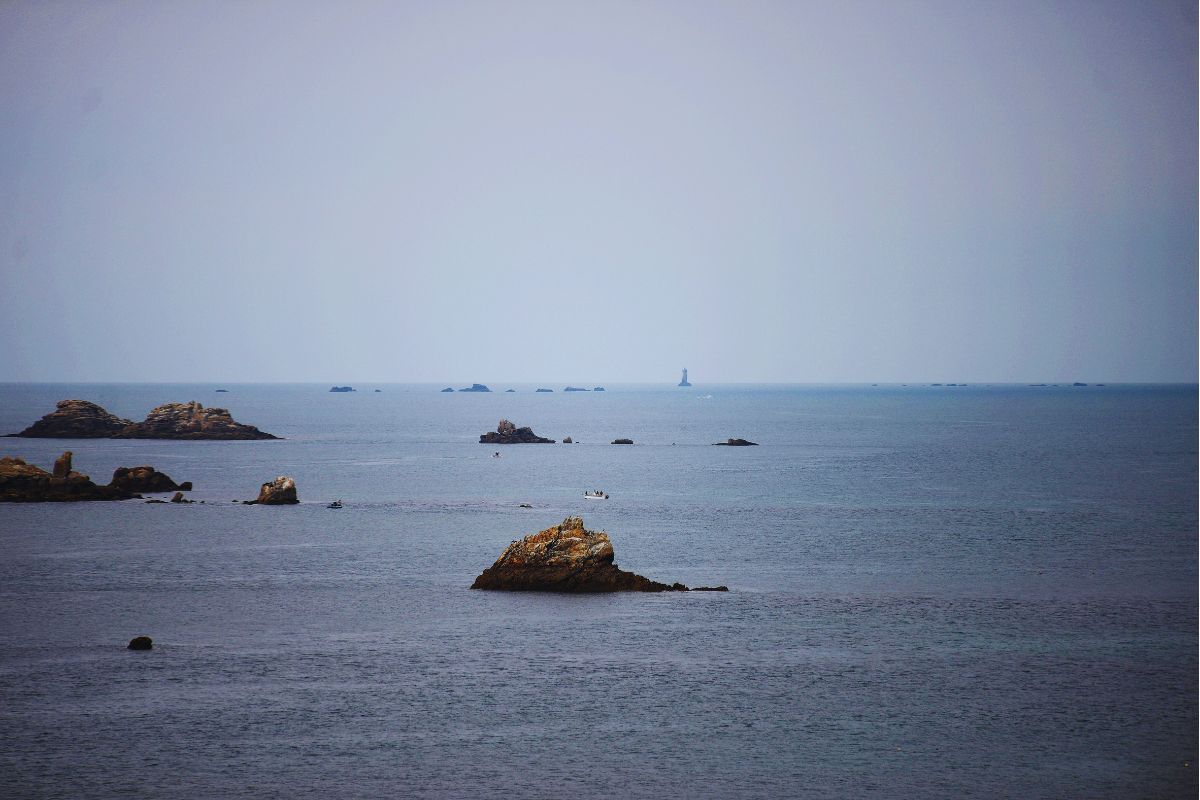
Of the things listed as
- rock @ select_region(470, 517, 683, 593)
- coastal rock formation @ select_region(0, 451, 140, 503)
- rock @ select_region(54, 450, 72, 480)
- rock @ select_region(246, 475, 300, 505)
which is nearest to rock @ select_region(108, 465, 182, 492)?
coastal rock formation @ select_region(0, 451, 140, 503)

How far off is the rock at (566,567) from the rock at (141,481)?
67808 mm

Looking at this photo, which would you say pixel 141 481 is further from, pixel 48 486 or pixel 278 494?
pixel 278 494

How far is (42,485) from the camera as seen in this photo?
11312 cm

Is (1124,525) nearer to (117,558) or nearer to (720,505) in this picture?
(720,505)

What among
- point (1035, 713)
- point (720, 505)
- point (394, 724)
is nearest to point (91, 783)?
point (394, 724)

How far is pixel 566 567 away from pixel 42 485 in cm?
7304

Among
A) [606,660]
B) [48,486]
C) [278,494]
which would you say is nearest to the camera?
[606,660]

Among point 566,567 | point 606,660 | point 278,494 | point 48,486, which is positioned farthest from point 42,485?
point 606,660

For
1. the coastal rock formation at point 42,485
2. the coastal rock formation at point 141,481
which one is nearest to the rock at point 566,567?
the coastal rock formation at point 42,485

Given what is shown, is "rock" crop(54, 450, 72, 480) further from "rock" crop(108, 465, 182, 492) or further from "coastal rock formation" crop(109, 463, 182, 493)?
"rock" crop(108, 465, 182, 492)

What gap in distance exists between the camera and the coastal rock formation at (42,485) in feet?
369

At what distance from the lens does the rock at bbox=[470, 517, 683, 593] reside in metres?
67.1

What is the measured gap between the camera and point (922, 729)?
42.2 m

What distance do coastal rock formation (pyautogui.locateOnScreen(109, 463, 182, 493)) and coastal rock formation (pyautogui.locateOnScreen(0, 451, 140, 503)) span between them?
4.30 metres
